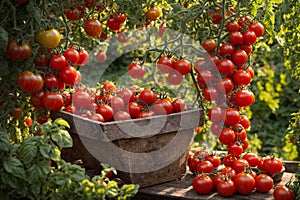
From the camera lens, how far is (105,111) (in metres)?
2.45

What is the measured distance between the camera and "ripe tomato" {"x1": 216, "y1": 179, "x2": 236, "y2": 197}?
234 centimetres

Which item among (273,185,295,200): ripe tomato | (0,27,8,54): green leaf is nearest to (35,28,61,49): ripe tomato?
(0,27,8,54): green leaf

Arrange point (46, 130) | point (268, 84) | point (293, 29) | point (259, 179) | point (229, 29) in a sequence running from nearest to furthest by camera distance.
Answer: point (46, 130) → point (259, 179) → point (229, 29) → point (293, 29) → point (268, 84)

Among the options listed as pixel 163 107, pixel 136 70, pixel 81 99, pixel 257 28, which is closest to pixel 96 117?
pixel 81 99

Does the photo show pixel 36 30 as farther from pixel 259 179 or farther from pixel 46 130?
pixel 259 179

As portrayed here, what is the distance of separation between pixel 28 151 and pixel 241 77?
1.11m

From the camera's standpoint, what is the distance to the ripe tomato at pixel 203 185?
7.81 ft

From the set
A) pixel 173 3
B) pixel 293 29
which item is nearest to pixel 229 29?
pixel 173 3

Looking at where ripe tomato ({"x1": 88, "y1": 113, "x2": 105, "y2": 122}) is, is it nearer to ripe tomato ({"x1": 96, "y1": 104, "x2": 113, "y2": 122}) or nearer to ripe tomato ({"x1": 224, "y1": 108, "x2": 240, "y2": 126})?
ripe tomato ({"x1": 96, "y1": 104, "x2": 113, "y2": 122})

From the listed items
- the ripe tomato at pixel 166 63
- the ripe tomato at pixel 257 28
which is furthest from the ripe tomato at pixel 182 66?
the ripe tomato at pixel 257 28

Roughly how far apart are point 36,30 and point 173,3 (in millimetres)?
864

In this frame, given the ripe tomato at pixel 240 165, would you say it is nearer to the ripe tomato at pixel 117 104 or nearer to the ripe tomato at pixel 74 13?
the ripe tomato at pixel 117 104

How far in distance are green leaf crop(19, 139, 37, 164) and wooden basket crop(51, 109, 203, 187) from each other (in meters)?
0.38

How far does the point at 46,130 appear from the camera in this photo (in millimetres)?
2014
